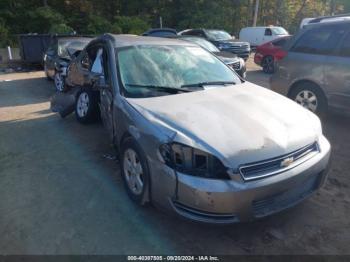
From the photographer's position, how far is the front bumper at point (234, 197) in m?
2.59

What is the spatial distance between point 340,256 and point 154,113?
200cm

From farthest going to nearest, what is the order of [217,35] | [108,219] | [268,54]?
[217,35], [268,54], [108,219]

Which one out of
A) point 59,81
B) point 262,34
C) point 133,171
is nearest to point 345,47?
point 133,171

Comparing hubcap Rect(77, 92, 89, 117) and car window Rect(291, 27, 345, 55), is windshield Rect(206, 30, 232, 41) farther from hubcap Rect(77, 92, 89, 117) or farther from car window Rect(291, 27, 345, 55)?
hubcap Rect(77, 92, 89, 117)

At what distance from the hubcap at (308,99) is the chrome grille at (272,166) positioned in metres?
3.09

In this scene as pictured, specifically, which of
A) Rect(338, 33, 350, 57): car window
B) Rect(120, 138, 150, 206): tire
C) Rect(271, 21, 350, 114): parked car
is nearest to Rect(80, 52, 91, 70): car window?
Rect(120, 138, 150, 206): tire

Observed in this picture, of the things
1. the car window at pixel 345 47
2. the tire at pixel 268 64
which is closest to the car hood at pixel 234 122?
the car window at pixel 345 47

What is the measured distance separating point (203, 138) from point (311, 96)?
3793 millimetres

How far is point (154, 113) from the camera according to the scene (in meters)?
3.18

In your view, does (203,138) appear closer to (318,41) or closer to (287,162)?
(287,162)

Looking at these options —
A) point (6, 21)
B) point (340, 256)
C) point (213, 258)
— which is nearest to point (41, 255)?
point (213, 258)

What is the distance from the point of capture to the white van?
878 inches

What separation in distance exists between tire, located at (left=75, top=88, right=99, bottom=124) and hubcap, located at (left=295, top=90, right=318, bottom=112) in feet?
11.8

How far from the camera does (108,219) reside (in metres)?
3.24
